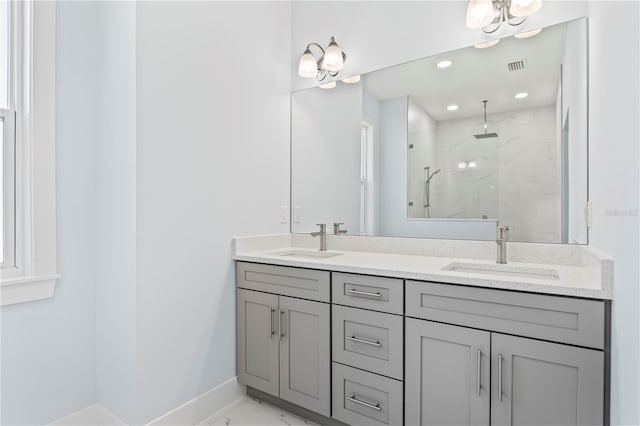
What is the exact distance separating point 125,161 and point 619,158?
6.36 ft

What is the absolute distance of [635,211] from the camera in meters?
0.78

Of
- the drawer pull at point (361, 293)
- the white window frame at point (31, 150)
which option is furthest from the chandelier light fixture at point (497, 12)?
the white window frame at point (31, 150)

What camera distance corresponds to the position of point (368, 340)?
5.26 ft

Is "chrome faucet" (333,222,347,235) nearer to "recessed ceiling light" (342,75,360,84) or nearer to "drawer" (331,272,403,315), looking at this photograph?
"drawer" (331,272,403,315)

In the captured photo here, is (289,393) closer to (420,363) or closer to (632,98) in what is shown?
(420,363)

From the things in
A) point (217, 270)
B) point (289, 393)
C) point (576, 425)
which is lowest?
point (289, 393)

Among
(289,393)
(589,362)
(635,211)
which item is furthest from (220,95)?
(589,362)

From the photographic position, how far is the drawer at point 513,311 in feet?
3.78

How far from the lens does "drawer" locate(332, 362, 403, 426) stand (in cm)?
153

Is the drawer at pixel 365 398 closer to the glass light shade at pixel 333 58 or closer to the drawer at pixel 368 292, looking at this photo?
the drawer at pixel 368 292

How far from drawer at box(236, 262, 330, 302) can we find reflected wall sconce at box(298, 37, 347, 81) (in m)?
1.40

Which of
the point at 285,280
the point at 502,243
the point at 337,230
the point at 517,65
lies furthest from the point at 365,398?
the point at 517,65

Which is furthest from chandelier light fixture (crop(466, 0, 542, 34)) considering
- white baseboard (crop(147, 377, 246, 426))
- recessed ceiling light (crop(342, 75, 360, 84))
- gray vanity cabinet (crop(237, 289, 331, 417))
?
white baseboard (crop(147, 377, 246, 426))

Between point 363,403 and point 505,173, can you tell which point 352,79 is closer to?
point 505,173
